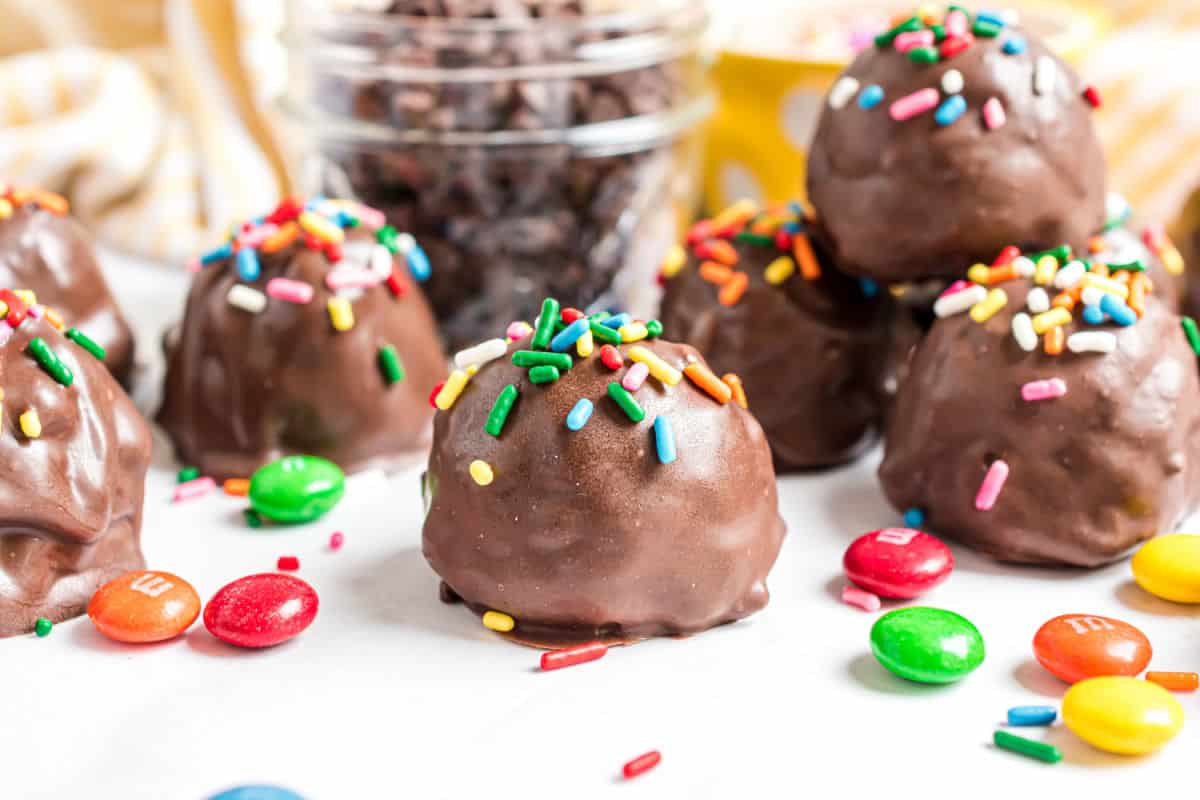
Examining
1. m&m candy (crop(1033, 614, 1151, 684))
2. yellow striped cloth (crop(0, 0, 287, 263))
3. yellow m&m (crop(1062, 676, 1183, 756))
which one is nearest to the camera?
yellow m&m (crop(1062, 676, 1183, 756))

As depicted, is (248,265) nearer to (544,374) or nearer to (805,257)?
(544,374)

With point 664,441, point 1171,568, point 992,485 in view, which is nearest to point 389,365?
point 664,441

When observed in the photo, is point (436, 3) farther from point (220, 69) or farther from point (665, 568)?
point (665, 568)

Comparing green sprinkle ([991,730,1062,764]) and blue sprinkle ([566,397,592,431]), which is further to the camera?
blue sprinkle ([566,397,592,431])

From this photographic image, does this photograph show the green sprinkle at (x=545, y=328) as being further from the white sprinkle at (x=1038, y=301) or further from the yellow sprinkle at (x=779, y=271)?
the white sprinkle at (x=1038, y=301)

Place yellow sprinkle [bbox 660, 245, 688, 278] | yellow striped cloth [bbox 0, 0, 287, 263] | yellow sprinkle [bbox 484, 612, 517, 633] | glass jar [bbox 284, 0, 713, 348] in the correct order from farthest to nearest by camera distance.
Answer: yellow striped cloth [bbox 0, 0, 287, 263], glass jar [bbox 284, 0, 713, 348], yellow sprinkle [bbox 660, 245, 688, 278], yellow sprinkle [bbox 484, 612, 517, 633]

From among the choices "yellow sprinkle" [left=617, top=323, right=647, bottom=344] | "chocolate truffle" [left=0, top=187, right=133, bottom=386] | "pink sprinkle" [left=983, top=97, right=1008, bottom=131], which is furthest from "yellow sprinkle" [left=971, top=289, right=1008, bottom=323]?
"chocolate truffle" [left=0, top=187, right=133, bottom=386]

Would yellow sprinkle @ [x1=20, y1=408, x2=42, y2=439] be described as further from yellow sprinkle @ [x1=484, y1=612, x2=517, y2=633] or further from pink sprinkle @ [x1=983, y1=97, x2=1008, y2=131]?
pink sprinkle @ [x1=983, y1=97, x2=1008, y2=131]

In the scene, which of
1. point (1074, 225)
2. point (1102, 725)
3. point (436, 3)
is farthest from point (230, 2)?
point (1102, 725)
